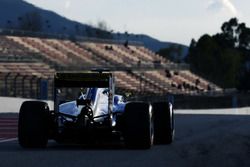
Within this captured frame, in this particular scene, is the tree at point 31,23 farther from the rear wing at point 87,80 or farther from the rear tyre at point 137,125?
the rear tyre at point 137,125

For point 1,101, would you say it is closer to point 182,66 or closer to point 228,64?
point 182,66

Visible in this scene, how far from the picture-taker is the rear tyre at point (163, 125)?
55.6 ft

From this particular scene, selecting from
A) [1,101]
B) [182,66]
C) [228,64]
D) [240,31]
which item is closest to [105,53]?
[182,66]

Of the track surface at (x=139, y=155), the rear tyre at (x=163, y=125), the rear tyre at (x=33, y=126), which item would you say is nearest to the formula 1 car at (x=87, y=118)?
the rear tyre at (x=33, y=126)

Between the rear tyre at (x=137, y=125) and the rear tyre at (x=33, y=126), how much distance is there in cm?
150

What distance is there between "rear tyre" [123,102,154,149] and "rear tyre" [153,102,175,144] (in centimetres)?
152

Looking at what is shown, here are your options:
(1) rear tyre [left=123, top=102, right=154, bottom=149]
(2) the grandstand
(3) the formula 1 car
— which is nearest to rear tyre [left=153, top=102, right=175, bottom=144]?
(3) the formula 1 car

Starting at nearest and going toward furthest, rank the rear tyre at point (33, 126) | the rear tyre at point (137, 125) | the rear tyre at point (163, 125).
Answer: the rear tyre at point (137, 125), the rear tyre at point (33, 126), the rear tyre at point (163, 125)

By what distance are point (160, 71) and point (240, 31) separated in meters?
63.4

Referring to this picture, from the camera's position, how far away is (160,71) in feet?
289

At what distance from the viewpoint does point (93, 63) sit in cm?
7862

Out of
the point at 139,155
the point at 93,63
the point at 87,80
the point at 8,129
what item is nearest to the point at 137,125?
the point at 139,155

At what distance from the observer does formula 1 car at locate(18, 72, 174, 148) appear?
15.3 metres

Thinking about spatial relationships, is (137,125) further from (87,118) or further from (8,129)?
(8,129)
